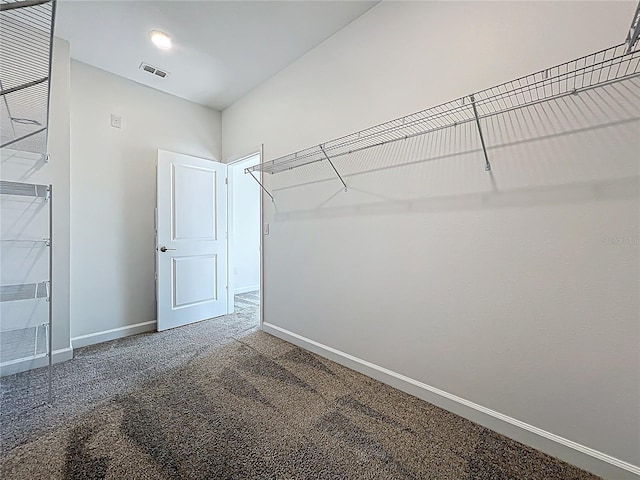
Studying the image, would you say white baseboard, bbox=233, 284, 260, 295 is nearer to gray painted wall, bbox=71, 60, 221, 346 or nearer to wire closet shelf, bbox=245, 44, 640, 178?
gray painted wall, bbox=71, 60, 221, 346

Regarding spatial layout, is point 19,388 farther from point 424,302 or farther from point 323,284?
point 424,302

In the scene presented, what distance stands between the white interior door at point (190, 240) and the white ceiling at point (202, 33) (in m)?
0.92

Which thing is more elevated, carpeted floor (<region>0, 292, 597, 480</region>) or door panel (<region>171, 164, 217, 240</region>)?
door panel (<region>171, 164, 217, 240</region>)

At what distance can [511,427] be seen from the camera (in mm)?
1506

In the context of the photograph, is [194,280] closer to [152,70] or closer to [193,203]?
[193,203]

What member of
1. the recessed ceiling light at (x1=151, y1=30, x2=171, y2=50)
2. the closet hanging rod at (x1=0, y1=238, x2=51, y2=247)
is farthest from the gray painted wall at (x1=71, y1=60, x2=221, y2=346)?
the recessed ceiling light at (x1=151, y1=30, x2=171, y2=50)

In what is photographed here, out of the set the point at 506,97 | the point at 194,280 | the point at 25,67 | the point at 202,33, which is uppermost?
the point at 202,33

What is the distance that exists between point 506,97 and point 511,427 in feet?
5.73

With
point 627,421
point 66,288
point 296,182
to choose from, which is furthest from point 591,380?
point 66,288

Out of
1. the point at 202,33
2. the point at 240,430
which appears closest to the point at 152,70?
the point at 202,33

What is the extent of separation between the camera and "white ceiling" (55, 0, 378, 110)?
208 centimetres

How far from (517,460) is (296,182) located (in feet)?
7.94

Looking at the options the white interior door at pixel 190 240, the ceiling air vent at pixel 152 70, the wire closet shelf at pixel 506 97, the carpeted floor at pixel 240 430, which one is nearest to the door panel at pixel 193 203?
the white interior door at pixel 190 240

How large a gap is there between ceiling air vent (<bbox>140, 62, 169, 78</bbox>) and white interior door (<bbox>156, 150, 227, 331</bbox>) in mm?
774
